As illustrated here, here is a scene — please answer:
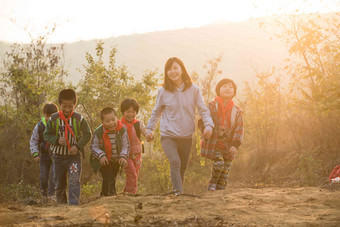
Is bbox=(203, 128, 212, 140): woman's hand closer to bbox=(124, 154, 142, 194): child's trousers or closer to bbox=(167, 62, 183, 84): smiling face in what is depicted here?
bbox=(167, 62, 183, 84): smiling face

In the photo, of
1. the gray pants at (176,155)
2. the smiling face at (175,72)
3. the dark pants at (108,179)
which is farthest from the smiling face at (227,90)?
the dark pants at (108,179)

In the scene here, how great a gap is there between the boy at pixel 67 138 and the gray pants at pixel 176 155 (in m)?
1.15

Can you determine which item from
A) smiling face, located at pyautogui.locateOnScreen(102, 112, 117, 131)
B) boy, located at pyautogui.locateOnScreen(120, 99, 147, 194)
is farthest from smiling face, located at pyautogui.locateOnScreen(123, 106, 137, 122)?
smiling face, located at pyautogui.locateOnScreen(102, 112, 117, 131)

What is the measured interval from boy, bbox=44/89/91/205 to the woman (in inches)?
39.6

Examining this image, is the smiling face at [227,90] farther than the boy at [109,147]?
Yes

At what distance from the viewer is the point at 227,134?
5.55 m

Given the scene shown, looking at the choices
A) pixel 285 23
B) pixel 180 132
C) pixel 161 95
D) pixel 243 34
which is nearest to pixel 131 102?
pixel 161 95

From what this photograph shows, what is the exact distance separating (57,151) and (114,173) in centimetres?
84

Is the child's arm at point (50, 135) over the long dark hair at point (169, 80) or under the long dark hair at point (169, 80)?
under

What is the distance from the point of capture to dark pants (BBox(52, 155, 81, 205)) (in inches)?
205

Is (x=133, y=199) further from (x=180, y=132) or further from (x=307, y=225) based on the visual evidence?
(x=307, y=225)

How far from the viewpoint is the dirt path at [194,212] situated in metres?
3.26

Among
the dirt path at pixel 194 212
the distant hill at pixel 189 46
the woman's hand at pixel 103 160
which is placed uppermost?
the distant hill at pixel 189 46

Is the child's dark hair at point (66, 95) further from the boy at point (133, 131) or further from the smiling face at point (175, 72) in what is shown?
the smiling face at point (175, 72)
